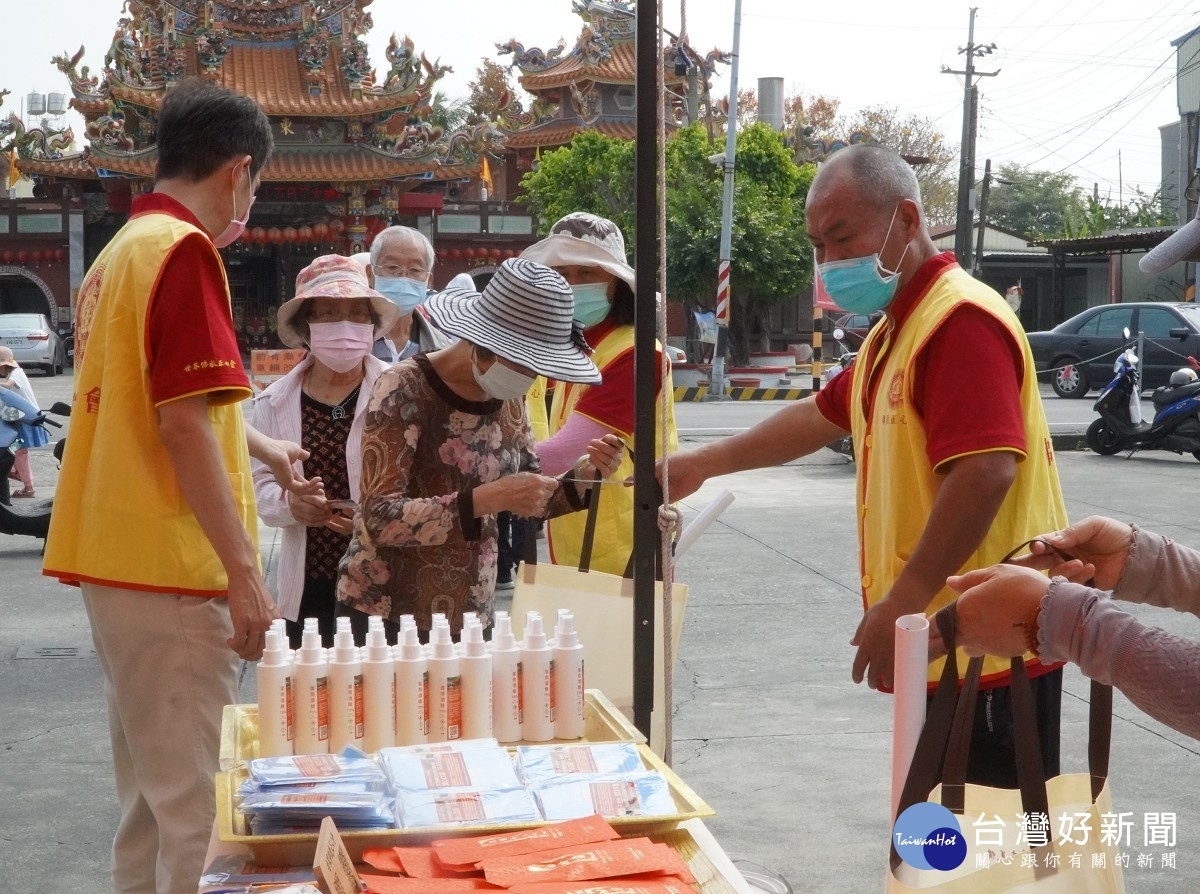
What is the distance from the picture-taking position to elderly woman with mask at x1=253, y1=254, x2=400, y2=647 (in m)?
3.59

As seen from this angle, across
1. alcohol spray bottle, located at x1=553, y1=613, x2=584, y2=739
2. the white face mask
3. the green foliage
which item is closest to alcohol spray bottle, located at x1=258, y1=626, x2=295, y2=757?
alcohol spray bottle, located at x1=553, y1=613, x2=584, y2=739

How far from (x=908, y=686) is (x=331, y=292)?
8.67ft

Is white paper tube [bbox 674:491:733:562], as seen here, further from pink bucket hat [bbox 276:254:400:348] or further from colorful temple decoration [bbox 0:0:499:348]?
colorful temple decoration [bbox 0:0:499:348]

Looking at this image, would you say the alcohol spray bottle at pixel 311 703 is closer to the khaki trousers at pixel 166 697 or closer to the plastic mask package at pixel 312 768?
the plastic mask package at pixel 312 768

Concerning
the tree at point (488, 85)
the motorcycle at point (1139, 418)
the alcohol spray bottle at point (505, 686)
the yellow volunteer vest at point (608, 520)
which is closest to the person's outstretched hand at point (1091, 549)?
the alcohol spray bottle at point (505, 686)

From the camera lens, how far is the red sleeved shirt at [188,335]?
242 centimetres

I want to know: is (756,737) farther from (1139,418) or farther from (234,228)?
(1139,418)

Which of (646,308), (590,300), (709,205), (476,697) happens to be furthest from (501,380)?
(709,205)

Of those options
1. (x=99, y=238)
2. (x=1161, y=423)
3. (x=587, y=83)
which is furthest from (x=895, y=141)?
(x=1161, y=423)

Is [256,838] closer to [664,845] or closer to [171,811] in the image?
[664,845]

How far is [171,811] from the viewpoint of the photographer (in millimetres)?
2459

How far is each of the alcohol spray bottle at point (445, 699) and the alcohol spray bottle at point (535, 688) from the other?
0.41ft

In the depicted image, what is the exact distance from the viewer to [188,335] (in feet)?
7.99

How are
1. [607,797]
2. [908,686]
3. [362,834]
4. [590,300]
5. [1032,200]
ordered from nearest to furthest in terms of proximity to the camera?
[908,686]
[362,834]
[607,797]
[590,300]
[1032,200]
